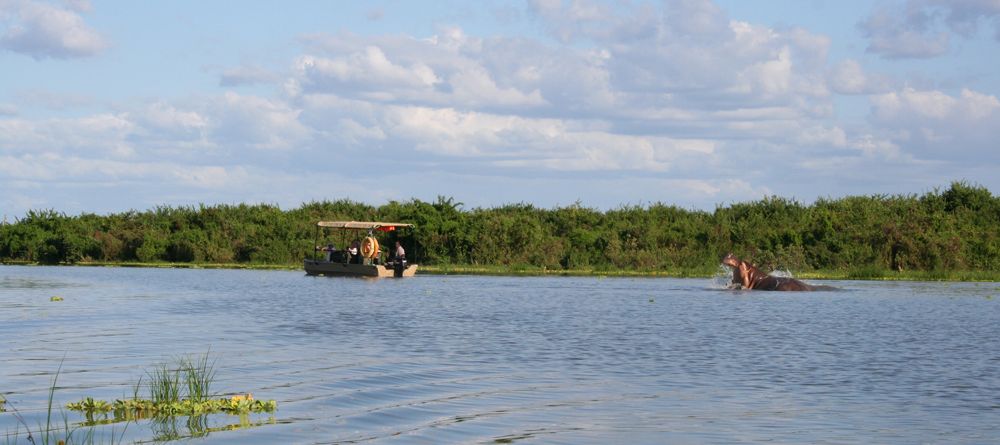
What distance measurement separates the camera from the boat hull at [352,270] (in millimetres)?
54438

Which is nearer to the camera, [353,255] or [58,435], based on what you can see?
[58,435]

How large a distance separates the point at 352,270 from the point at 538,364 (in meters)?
36.5

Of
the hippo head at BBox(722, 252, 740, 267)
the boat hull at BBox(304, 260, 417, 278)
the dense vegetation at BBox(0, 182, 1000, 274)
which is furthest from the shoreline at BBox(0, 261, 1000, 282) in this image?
the hippo head at BBox(722, 252, 740, 267)

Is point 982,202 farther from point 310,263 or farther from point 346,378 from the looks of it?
point 346,378

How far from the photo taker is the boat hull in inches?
2143

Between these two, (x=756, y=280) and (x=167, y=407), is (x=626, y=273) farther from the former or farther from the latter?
(x=167, y=407)

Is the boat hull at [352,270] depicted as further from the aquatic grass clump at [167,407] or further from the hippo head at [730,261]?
the aquatic grass clump at [167,407]

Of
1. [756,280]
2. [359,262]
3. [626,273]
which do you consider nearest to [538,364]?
[756,280]

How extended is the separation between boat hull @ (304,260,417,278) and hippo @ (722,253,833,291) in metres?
17.1

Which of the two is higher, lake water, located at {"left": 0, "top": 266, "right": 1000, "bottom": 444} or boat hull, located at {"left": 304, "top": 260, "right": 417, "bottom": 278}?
boat hull, located at {"left": 304, "top": 260, "right": 417, "bottom": 278}

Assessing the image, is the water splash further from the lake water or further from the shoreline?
the lake water

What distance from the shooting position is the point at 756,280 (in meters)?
44.2

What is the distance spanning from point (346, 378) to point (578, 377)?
3.42 m

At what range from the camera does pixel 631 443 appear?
1205 cm
